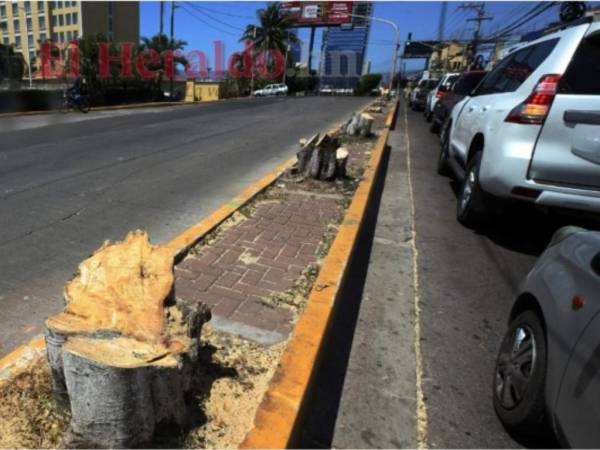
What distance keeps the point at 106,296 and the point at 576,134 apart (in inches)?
146

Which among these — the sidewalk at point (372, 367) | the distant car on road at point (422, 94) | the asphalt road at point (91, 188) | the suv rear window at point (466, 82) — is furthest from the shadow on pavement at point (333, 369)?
the distant car on road at point (422, 94)

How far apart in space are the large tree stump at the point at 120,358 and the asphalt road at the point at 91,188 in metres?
1.18

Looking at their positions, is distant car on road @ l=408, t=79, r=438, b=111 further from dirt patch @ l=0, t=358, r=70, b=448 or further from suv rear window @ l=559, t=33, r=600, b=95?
dirt patch @ l=0, t=358, r=70, b=448

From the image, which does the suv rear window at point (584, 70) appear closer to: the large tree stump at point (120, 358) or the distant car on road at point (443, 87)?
the large tree stump at point (120, 358)

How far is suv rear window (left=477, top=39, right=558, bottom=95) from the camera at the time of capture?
4401 millimetres

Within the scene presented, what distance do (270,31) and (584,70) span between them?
5771 centimetres

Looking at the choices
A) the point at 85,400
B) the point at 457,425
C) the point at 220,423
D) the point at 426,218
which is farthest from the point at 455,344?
the point at 426,218

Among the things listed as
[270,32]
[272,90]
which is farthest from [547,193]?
[270,32]

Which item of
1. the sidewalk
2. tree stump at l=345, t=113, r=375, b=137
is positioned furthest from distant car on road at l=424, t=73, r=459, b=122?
the sidewalk

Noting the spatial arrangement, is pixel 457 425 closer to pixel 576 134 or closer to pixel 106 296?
pixel 106 296

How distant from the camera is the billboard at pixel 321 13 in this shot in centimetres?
6819

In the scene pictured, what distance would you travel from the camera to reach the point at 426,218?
5926 mm

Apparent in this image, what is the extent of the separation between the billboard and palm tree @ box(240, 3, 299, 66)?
39.3 ft

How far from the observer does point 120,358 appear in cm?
171
